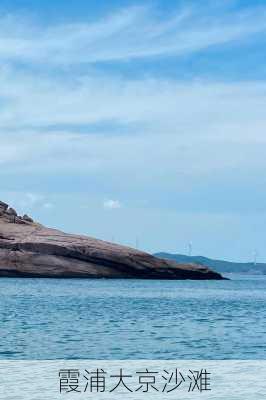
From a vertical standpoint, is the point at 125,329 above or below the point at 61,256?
below

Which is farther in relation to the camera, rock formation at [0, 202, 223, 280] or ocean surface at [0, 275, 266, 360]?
rock formation at [0, 202, 223, 280]

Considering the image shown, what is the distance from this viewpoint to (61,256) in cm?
12794

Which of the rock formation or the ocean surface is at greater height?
the rock formation

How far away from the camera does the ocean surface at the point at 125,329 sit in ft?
128

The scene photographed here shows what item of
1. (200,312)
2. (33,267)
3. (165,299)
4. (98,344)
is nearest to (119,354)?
(98,344)

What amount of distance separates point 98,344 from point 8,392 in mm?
17323

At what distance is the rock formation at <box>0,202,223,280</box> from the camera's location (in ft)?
417

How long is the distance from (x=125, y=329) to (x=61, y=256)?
255 ft

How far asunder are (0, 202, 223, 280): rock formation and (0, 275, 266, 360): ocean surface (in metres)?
40.3

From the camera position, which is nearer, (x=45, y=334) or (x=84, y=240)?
(x=45, y=334)

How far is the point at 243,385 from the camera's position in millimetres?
26500

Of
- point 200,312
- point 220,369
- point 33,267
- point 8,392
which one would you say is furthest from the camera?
point 33,267

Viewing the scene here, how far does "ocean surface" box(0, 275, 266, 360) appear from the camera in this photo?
39.1 m

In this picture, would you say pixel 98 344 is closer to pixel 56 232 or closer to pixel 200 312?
pixel 200 312
